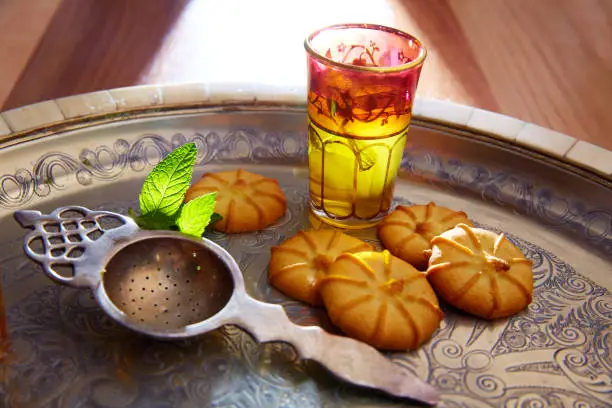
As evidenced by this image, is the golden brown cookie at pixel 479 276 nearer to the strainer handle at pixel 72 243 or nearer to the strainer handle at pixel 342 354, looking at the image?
the strainer handle at pixel 342 354

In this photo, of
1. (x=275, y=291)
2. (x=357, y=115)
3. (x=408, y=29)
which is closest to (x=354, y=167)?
(x=357, y=115)

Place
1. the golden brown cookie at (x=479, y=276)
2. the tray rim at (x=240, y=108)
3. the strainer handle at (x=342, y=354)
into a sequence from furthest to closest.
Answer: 1. the tray rim at (x=240, y=108)
2. the golden brown cookie at (x=479, y=276)
3. the strainer handle at (x=342, y=354)

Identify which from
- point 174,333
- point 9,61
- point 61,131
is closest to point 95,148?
point 61,131

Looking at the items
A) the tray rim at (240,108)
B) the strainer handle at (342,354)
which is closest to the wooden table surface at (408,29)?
the tray rim at (240,108)

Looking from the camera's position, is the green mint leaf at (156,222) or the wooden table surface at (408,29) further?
the wooden table surface at (408,29)

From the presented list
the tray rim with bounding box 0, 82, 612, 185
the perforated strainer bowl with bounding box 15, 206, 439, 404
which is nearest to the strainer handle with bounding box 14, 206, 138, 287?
the perforated strainer bowl with bounding box 15, 206, 439, 404

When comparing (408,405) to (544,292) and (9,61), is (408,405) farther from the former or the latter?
(9,61)
